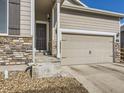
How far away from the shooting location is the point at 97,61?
32.8ft

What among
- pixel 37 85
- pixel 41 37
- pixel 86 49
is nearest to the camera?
pixel 37 85

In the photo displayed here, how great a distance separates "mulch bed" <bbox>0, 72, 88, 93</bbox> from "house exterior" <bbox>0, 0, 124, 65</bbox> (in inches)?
32.2

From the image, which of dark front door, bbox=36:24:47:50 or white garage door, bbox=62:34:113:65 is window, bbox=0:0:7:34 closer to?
white garage door, bbox=62:34:113:65

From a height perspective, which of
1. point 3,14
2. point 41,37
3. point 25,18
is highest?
point 3,14

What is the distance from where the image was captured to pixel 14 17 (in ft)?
19.4

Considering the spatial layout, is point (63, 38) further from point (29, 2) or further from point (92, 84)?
point (92, 84)

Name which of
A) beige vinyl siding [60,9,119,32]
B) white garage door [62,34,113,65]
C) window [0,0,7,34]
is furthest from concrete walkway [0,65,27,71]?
beige vinyl siding [60,9,119,32]

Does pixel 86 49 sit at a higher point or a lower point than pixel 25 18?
lower

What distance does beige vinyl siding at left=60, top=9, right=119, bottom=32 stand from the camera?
29.2ft

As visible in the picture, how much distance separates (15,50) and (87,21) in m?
5.50

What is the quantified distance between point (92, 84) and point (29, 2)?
4.17m

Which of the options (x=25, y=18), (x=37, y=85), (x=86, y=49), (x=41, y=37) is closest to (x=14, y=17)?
(x=25, y=18)

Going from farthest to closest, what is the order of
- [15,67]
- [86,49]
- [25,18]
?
[86,49] → [25,18] → [15,67]

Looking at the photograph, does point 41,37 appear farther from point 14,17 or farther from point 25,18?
point 14,17
